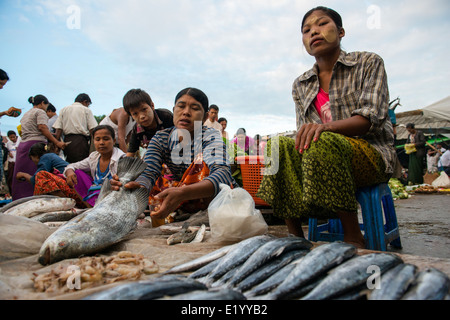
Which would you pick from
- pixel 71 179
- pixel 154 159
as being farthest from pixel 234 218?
pixel 71 179

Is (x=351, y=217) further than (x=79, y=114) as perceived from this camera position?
No

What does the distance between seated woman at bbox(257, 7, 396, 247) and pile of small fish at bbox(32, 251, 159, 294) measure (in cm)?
112

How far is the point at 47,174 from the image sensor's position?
4738 mm

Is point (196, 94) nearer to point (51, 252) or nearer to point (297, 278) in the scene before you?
point (51, 252)

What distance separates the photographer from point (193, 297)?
1223mm

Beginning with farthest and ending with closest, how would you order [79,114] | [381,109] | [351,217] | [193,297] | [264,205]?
[79,114], [264,205], [381,109], [351,217], [193,297]

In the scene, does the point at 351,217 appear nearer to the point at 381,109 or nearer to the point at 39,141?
the point at 381,109

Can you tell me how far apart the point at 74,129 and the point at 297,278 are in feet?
19.1

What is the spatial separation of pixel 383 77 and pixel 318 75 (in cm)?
60

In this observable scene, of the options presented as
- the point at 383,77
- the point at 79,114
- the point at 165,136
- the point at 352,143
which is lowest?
the point at 352,143

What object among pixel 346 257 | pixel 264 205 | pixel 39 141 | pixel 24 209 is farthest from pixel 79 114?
pixel 346 257

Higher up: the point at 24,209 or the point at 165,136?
the point at 165,136

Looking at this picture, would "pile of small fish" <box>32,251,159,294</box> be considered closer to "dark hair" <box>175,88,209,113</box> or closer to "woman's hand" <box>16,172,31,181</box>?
"dark hair" <box>175,88,209,113</box>

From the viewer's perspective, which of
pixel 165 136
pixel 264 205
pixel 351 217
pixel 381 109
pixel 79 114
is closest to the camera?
pixel 351 217
